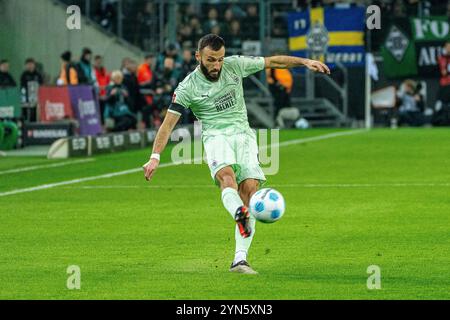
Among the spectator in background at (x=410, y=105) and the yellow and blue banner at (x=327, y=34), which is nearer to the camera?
the yellow and blue banner at (x=327, y=34)

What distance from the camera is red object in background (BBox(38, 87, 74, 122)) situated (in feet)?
106

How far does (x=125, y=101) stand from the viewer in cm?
3400

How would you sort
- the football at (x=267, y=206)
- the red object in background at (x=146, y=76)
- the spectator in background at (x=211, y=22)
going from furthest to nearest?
the spectator in background at (x=211, y=22), the red object in background at (x=146, y=76), the football at (x=267, y=206)

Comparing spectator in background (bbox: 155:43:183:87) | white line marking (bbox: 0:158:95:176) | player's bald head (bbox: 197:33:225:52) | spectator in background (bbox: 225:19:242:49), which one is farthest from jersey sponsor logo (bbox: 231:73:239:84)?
spectator in background (bbox: 225:19:242:49)

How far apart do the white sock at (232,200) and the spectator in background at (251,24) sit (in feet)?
103

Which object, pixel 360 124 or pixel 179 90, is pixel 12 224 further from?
pixel 360 124

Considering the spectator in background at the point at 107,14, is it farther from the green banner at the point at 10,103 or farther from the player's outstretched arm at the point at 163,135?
the player's outstretched arm at the point at 163,135

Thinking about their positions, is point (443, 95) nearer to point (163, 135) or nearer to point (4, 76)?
point (4, 76)

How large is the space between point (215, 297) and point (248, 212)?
50.0 inches

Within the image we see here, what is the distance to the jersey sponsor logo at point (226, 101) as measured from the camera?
12.9 meters

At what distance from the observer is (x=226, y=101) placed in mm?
12898

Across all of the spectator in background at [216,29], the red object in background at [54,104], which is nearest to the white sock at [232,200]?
the red object in background at [54,104]

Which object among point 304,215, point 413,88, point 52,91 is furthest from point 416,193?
point 413,88

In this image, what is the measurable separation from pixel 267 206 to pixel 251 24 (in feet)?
105
